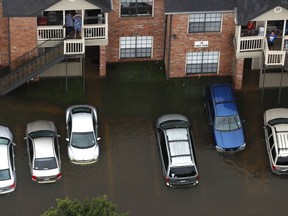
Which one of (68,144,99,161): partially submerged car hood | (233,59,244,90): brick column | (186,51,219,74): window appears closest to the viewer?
(68,144,99,161): partially submerged car hood

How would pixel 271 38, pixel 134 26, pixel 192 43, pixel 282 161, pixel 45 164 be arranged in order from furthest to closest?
pixel 134 26
pixel 192 43
pixel 271 38
pixel 282 161
pixel 45 164

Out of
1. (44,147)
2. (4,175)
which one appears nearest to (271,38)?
(44,147)

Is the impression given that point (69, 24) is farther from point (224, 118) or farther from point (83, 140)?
point (224, 118)

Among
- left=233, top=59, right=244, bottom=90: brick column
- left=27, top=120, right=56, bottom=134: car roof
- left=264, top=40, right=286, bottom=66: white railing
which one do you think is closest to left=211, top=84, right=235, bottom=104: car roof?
left=233, top=59, right=244, bottom=90: brick column

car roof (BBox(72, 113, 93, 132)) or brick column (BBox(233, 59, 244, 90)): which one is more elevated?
brick column (BBox(233, 59, 244, 90))

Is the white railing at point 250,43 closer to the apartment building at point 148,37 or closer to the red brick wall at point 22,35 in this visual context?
the apartment building at point 148,37

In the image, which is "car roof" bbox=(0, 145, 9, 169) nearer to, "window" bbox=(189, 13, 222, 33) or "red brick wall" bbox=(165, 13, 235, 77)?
"red brick wall" bbox=(165, 13, 235, 77)
